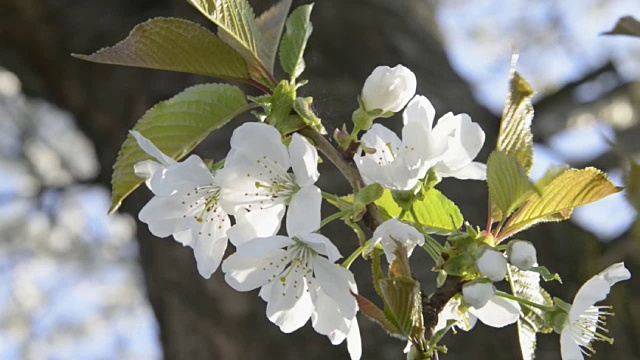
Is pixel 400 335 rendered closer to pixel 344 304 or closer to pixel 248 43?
pixel 344 304

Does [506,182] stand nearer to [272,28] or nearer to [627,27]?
[627,27]

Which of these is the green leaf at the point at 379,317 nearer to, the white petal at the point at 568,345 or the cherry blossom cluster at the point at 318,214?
the cherry blossom cluster at the point at 318,214

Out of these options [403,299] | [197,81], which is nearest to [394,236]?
[403,299]

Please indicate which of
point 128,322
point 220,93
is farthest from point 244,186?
point 128,322

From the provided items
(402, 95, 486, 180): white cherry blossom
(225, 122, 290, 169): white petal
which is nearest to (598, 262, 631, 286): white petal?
(402, 95, 486, 180): white cherry blossom

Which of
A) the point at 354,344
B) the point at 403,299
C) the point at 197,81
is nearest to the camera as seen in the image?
the point at 403,299

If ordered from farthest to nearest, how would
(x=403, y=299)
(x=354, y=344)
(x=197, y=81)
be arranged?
(x=197, y=81) → (x=354, y=344) → (x=403, y=299)

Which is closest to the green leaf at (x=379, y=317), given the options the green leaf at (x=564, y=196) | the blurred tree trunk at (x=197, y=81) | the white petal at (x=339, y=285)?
the white petal at (x=339, y=285)
